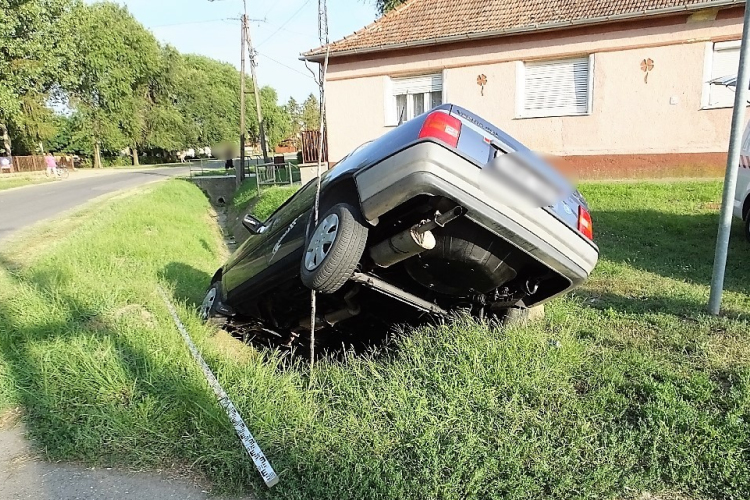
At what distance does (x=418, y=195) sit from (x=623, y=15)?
1255 cm

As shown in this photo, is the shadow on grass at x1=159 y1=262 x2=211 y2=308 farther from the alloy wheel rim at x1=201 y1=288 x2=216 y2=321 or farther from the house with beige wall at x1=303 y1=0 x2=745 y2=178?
the house with beige wall at x1=303 y1=0 x2=745 y2=178

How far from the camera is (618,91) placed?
13375mm

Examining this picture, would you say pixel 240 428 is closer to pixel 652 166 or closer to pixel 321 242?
pixel 321 242

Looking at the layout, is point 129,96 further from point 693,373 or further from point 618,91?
point 693,373

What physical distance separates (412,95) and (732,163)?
12.6m

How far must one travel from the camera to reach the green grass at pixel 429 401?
8.46 ft

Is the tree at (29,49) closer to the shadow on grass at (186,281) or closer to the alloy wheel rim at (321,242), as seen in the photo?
the shadow on grass at (186,281)

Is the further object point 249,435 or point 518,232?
point 518,232

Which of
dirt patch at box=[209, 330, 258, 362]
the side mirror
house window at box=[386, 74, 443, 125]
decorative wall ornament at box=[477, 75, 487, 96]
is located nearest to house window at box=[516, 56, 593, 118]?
decorative wall ornament at box=[477, 75, 487, 96]

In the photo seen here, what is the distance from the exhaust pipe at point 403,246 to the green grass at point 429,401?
0.74m

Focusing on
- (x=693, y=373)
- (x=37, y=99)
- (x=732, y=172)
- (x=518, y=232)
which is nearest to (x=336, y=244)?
(x=518, y=232)

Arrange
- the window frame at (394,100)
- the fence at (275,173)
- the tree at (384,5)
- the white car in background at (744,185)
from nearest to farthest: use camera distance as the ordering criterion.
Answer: the white car in background at (744,185) → the window frame at (394,100) → the fence at (275,173) → the tree at (384,5)

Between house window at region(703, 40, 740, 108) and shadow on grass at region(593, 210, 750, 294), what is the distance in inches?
209

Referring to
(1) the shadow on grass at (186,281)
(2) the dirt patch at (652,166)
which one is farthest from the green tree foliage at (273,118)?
(1) the shadow on grass at (186,281)
